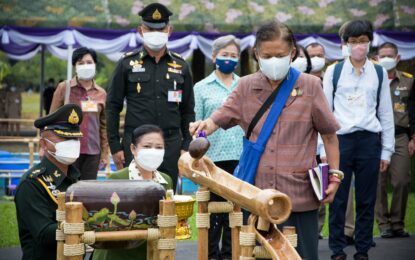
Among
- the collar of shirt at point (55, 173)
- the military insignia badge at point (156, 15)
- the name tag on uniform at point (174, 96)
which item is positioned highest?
the military insignia badge at point (156, 15)

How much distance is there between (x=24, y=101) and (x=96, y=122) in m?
34.6

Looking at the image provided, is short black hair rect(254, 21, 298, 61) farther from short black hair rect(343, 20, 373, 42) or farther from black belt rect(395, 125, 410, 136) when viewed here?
black belt rect(395, 125, 410, 136)

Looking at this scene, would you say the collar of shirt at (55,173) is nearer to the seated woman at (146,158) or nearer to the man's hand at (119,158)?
the seated woman at (146,158)

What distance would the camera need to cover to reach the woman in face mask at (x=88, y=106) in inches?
416

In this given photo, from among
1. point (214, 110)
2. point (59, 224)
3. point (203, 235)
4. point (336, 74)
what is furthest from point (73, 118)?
point (336, 74)

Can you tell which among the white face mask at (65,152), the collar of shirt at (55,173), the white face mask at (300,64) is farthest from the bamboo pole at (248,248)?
the white face mask at (300,64)

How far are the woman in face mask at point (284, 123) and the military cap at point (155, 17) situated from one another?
2.77 metres

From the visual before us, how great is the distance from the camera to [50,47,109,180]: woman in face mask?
10562 mm

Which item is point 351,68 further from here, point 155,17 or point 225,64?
point 155,17

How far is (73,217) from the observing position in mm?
5539

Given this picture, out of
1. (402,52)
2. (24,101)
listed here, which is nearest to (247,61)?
(402,52)

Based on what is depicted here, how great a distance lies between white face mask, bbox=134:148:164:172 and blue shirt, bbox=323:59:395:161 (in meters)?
2.39

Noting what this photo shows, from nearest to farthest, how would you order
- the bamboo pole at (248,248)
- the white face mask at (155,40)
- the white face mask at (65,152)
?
the bamboo pole at (248,248) < the white face mask at (65,152) < the white face mask at (155,40)

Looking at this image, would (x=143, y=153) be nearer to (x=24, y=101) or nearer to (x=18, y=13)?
(x=18, y=13)
